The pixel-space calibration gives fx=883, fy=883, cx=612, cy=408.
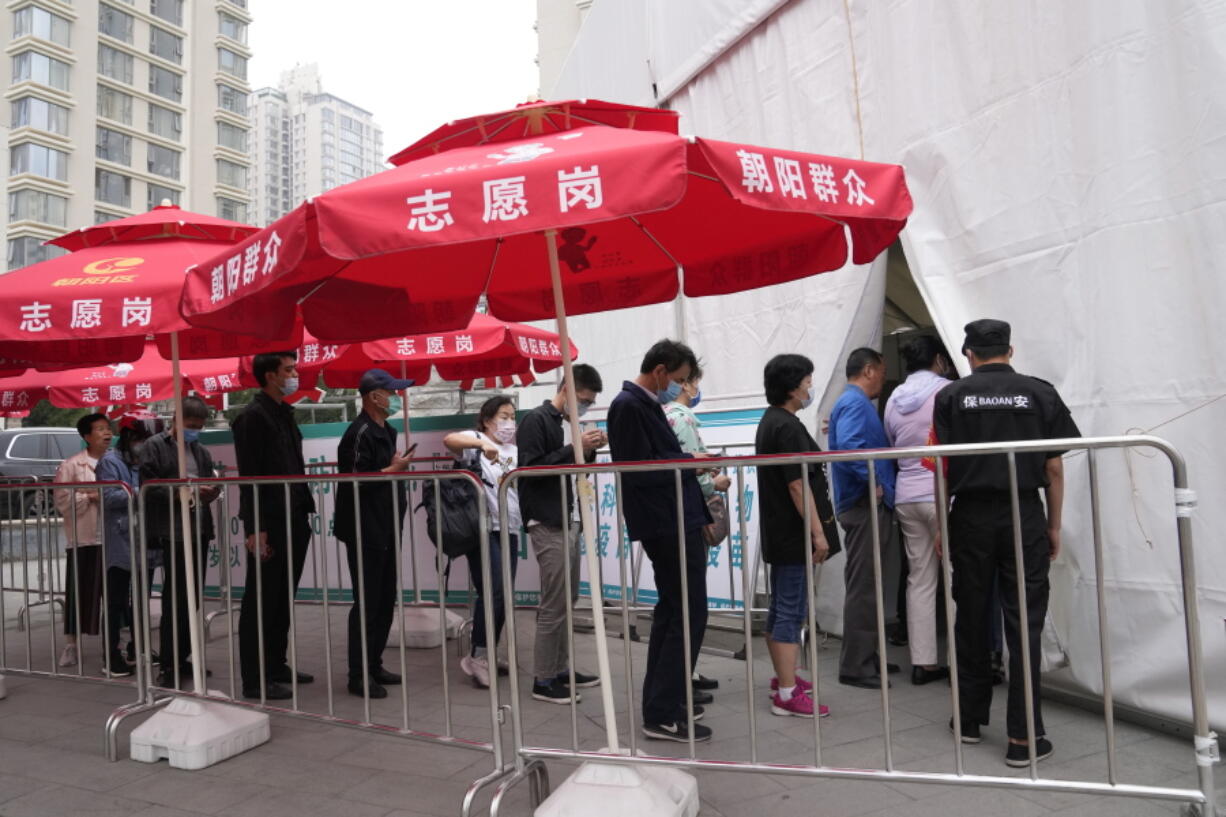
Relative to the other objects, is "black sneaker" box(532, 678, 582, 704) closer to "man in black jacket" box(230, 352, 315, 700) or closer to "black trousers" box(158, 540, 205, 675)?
"man in black jacket" box(230, 352, 315, 700)

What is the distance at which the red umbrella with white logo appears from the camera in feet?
9.24

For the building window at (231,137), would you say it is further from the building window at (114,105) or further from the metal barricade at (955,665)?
the metal barricade at (955,665)

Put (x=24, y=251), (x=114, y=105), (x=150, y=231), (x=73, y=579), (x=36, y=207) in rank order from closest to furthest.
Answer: (x=150, y=231) → (x=73, y=579) → (x=24, y=251) → (x=36, y=207) → (x=114, y=105)

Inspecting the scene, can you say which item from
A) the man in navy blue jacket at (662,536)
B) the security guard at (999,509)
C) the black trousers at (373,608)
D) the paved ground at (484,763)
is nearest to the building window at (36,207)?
the paved ground at (484,763)

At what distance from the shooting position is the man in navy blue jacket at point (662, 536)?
157 inches

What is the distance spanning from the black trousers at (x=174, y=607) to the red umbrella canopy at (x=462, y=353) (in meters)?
2.08

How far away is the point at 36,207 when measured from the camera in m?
46.1

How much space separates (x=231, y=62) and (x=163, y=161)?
10039 mm

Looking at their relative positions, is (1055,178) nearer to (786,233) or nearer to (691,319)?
(786,233)

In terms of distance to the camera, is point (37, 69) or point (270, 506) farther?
point (37, 69)

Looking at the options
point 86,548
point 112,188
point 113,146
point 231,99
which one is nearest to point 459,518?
point 86,548

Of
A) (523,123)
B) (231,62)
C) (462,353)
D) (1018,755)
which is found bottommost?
(1018,755)

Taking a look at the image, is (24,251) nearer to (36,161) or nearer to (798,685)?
(36,161)

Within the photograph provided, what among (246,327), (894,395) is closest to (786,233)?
(894,395)
